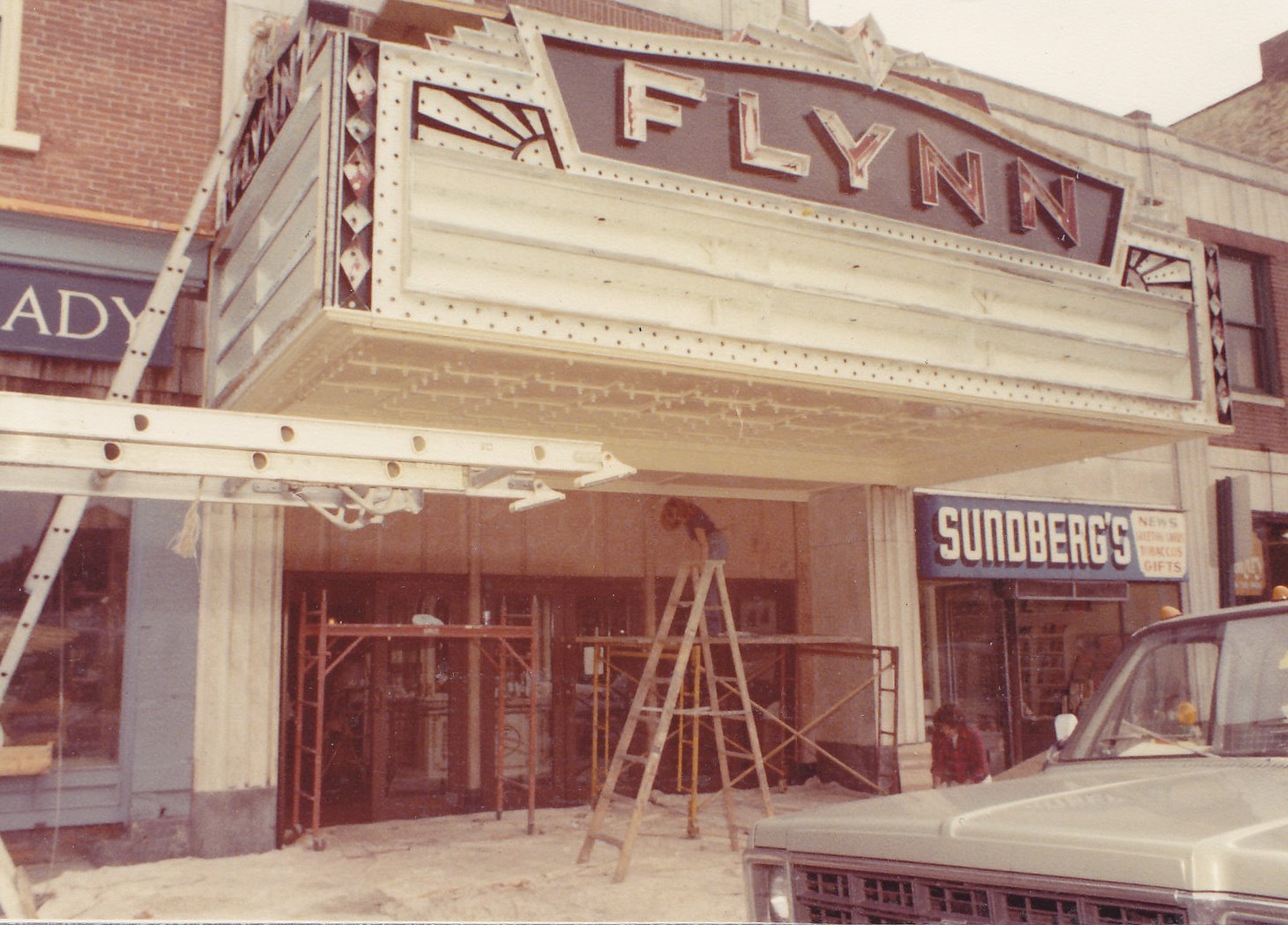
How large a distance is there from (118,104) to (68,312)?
1.99m

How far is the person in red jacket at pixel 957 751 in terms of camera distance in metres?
9.27

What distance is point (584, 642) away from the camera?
1163 centimetres

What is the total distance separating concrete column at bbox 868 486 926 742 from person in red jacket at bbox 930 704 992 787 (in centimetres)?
304

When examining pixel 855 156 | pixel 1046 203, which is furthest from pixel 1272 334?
pixel 855 156

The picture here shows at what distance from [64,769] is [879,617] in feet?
27.4

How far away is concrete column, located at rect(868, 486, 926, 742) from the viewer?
12.7 metres

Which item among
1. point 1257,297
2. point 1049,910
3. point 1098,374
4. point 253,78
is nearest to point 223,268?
point 253,78

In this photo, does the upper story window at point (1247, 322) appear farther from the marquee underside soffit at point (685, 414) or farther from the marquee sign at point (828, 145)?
the marquee sign at point (828, 145)

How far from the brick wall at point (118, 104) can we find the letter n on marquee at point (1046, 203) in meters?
7.12

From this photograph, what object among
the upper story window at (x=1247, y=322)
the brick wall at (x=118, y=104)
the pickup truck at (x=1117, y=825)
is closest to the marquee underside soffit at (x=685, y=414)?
the brick wall at (x=118, y=104)

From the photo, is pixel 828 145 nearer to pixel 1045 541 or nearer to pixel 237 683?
pixel 237 683

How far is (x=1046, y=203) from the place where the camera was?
9.51 meters

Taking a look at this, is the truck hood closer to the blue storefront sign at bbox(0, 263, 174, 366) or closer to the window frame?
the blue storefront sign at bbox(0, 263, 174, 366)

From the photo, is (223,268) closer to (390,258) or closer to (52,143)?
(52,143)
